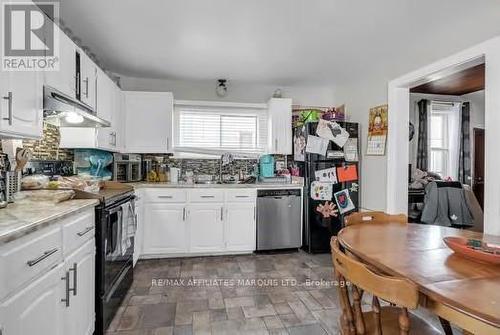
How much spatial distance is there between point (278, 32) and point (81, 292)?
2.38 metres

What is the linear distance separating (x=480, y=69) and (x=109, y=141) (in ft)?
13.3

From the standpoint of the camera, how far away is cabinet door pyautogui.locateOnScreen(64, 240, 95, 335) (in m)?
1.41

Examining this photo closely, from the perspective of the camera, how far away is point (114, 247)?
2.07 m

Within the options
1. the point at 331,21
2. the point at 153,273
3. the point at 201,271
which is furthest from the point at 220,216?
the point at 331,21

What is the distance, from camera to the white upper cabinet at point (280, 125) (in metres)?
3.93

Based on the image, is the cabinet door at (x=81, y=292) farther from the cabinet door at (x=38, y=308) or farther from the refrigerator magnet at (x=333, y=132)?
the refrigerator magnet at (x=333, y=132)

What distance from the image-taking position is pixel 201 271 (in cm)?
296

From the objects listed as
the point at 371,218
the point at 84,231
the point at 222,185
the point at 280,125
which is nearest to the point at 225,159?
the point at 222,185

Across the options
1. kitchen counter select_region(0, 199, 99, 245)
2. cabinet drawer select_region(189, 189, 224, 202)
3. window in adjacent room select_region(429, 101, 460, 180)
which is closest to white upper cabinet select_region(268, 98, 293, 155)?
cabinet drawer select_region(189, 189, 224, 202)

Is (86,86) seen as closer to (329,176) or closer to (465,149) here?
(329,176)

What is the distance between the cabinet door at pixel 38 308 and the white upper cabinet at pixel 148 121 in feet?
7.90

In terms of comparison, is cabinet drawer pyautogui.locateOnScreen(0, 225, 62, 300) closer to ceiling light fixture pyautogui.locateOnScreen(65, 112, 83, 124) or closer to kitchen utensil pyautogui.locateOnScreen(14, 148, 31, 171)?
kitchen utensil pyautogui.locateOnScreen(14, 148, 31, 171)

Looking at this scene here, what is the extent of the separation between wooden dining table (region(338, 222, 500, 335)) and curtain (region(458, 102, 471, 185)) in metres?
3.64

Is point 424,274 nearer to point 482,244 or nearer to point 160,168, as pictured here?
point 482,244
